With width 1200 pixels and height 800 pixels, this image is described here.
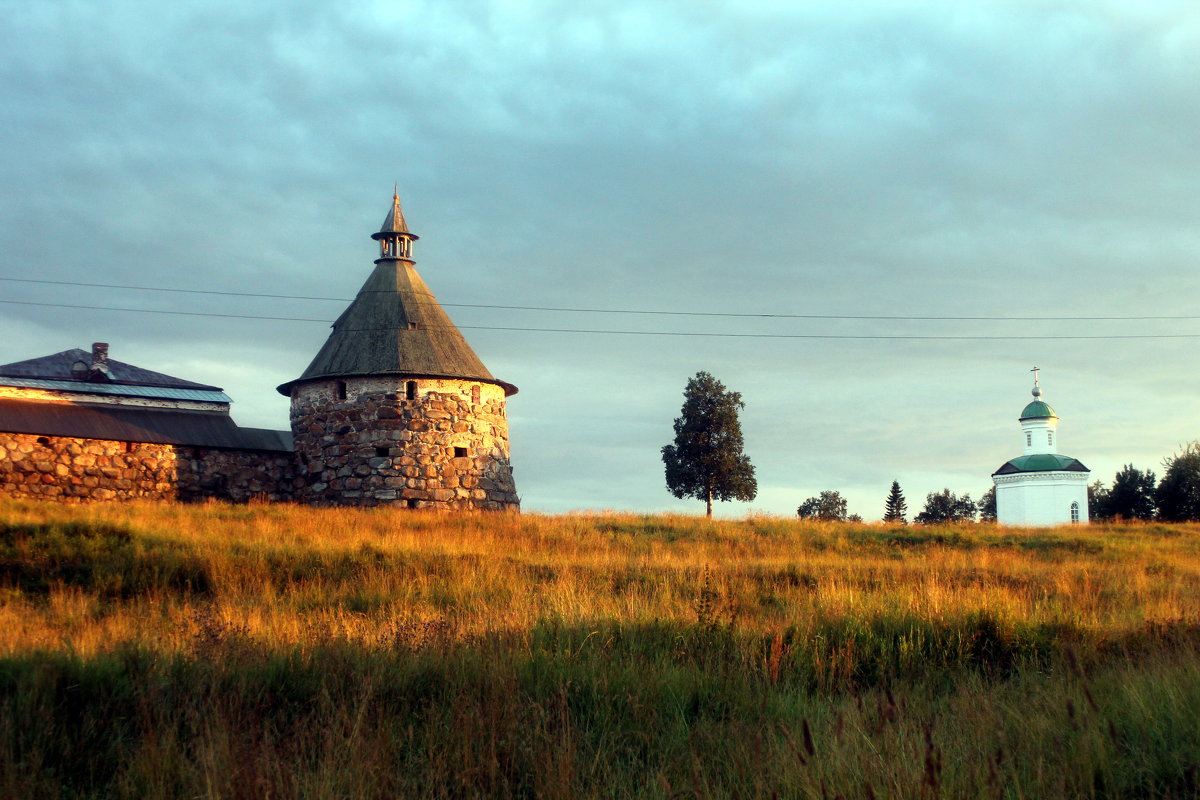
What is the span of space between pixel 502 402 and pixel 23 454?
12390mm

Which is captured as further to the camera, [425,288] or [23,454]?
[425,288]

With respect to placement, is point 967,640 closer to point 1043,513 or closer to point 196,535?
point 196,535

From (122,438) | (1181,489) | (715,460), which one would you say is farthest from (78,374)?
(1181,489)

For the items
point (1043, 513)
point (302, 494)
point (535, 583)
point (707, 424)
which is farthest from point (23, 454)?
point (1043, 513)

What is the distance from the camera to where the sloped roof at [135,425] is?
24297mm

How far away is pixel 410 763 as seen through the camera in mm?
5203

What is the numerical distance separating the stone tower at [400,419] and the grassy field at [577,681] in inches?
475

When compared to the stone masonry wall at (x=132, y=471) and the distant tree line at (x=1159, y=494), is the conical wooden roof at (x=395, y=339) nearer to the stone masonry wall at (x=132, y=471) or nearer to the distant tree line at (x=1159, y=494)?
the stone masonry wall at (x=132, y=471)

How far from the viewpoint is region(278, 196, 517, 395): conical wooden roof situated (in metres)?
27.0

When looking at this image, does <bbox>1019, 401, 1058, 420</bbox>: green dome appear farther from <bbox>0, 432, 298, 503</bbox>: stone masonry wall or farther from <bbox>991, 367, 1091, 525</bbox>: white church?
<bbox>0, 432, 298, 503</bbox>: stone masonry wall

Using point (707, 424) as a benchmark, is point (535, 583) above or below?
below

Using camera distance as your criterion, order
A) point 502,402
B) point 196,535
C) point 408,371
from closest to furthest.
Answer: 1. point 196,535
2. point 408,371
3. point 502,402

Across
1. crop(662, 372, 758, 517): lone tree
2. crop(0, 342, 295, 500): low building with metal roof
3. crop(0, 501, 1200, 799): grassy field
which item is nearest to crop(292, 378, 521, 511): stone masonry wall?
crop(0, 342, 295, 500): low building with metal roof

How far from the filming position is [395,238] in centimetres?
3112
